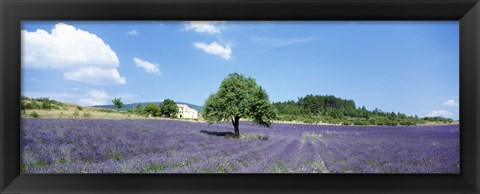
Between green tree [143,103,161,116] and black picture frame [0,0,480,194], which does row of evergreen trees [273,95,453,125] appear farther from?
green tree [143,103,161,116]

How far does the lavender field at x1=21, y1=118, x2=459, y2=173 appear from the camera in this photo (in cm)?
189

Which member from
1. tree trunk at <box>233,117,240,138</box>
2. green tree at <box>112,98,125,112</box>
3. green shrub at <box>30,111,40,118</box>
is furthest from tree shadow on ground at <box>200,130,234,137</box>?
green shrub at <box>30,111,40,118</box>

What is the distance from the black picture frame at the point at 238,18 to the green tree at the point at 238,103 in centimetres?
42

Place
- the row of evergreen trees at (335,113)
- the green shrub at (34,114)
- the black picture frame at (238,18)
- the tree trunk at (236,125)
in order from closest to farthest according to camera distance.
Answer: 1. the black picture frame at (238,18)
2. the green shrub at (34,114)
3. the row of evergreen trees at (335,113)
4. the tree trunk at (236,125)

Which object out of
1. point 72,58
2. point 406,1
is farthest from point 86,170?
point 406,1

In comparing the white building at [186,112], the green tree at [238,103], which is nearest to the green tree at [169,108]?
the white building at [186,112]

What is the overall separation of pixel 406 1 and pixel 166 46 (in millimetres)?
1446

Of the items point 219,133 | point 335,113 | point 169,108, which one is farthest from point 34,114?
point 335,113

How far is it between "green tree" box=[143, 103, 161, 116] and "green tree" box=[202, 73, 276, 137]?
1.00 feet

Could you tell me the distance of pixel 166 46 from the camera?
2.02 metres

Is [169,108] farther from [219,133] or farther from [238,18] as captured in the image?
[238,18]

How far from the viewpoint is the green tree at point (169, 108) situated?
204 centimetres

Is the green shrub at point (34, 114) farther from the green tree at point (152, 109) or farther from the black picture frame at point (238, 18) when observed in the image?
the green tree at point (152, 109)

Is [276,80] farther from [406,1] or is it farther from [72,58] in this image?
[72,58]
